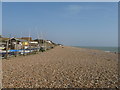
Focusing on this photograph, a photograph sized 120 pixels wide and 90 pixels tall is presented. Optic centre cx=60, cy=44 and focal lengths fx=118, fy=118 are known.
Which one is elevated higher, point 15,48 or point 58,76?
point 15,48

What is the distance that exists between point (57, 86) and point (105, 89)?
63.7 inches

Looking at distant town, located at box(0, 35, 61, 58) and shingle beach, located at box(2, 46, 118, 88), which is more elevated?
distant town, located at box(0, 35, 61, 58)

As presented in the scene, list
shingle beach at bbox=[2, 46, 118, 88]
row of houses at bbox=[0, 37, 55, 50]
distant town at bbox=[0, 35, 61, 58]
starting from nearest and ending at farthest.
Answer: shingle beach at bbox=[2, 46, 118, 88] → distant town at bbox=[0, 35, 61, 58] → row of houses at bbox=[0, 37, 55, 50]

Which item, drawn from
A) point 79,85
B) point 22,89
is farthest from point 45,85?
point 79,85

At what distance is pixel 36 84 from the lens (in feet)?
13.9

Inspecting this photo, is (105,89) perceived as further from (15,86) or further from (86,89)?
(15,86)

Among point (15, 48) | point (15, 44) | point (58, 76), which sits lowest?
point (58, 76)

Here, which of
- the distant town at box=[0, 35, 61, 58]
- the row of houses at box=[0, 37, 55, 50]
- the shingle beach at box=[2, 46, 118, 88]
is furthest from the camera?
the row of houses at box=[0, 37, 55, 50]

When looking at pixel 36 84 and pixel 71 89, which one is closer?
pixel 71 89

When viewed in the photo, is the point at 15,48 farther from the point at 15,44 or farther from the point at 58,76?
the point at 58,76

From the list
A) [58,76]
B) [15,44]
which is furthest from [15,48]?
[58,76]

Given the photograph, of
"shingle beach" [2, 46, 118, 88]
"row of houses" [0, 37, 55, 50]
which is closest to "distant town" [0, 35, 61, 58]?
"row of houses" [0, 37, 55, 50]

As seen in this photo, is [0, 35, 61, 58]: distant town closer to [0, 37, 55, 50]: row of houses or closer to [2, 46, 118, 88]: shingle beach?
[0, 37, 55, 50]: row of houses

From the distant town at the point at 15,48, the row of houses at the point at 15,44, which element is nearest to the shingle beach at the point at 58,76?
the distant town at the point at 15,48
